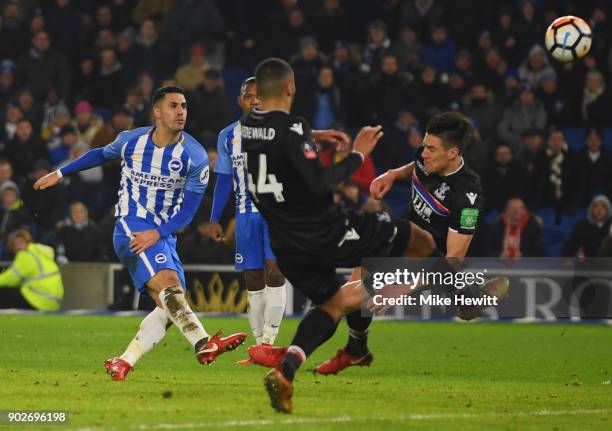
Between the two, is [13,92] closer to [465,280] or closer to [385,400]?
[465,280]

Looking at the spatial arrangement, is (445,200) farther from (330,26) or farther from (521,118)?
(330,26)

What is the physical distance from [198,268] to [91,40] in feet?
22.5

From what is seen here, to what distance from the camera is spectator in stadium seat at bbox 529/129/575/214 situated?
19.6 m

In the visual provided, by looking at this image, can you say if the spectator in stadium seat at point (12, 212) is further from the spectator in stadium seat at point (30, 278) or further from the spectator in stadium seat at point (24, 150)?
the spectator in stadium seat at point (24, 150)

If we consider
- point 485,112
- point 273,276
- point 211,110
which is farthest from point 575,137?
point 273,276

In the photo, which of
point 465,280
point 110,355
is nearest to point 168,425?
point 465,280

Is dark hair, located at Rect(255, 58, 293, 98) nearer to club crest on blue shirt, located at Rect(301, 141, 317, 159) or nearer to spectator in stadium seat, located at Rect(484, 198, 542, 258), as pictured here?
club crest on blue shirt, located at Rect(301, 141, 317, 159)

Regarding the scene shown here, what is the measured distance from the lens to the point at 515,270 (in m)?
18.1

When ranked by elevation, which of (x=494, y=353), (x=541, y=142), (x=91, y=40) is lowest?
(x=494, y=353)

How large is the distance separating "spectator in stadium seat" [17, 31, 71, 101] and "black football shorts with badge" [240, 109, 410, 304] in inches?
607

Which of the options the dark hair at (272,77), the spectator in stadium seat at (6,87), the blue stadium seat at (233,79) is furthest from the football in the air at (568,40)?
the spectator in stadium seat at (6,87)

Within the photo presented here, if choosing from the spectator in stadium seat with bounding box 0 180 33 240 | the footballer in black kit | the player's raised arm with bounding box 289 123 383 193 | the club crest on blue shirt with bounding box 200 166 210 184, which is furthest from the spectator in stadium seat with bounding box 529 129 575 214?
the player's raised arm with bounding box 289 123 383 193

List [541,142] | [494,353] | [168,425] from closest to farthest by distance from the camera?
[168,425]
[494,353]
[541,142]

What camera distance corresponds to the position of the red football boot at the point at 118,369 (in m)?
9.70
